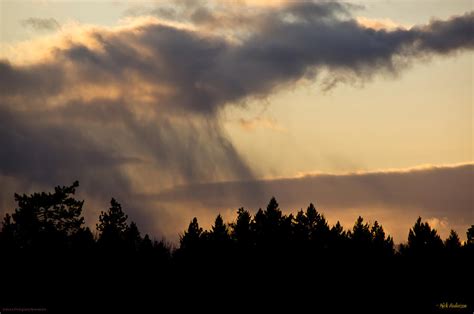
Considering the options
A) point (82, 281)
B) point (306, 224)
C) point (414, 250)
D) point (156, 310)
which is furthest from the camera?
point (414, 250)

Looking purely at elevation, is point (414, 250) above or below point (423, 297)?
above

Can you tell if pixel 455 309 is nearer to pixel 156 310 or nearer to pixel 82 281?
pixel 156 310

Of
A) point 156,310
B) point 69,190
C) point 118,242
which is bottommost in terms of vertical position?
point 156,310

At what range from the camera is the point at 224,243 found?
9612cm

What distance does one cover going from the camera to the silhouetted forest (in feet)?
284

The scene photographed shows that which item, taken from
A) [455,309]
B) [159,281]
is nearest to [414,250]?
[455,309]

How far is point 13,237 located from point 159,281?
22765 millimetres

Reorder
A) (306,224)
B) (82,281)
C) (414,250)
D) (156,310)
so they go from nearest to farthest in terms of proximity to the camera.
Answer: (156,310)
(82,281)
(306,224)
(414,250)

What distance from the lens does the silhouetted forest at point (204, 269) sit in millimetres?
86625

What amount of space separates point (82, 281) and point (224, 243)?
1927 cm

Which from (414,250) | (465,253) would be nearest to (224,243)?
(414,250)

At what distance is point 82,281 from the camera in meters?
89.6

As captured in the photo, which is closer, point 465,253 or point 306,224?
point 306,224

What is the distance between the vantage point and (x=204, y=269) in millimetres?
91688
